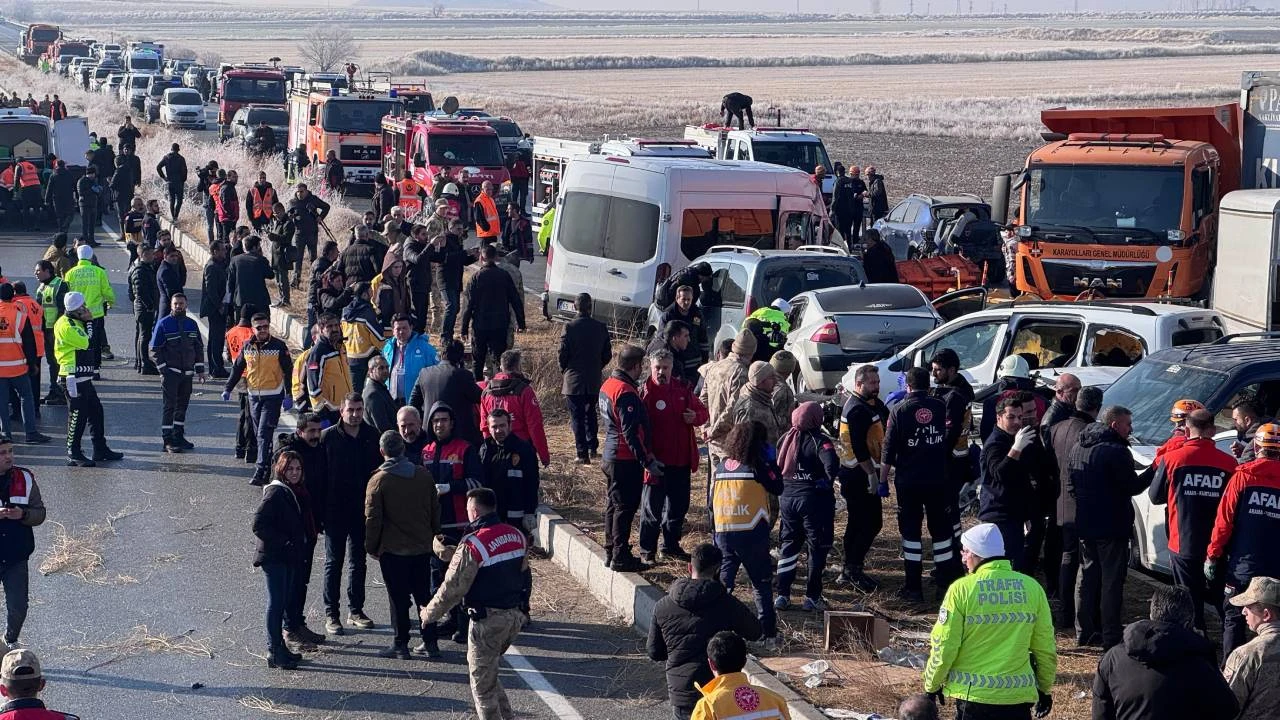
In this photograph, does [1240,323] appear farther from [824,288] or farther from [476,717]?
[476,717]

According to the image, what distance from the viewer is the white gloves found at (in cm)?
934

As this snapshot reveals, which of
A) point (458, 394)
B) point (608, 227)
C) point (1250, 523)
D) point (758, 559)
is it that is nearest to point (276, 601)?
point (458, 394)

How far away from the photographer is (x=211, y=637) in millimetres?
9711

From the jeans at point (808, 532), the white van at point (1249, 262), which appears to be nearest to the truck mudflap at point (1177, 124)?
the white van at point (1249, 262)

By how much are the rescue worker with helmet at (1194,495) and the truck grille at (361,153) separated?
28.6 metres

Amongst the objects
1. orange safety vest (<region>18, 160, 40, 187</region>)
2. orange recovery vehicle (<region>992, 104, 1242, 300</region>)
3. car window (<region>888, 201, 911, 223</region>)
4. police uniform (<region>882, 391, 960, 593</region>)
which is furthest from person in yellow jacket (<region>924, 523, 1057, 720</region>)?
orange safety vest (<region>18, 160, 40, 187</region>)

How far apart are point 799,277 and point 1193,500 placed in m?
8.43

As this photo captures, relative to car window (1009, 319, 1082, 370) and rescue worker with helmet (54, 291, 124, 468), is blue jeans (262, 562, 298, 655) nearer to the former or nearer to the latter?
rescue worker with helmet (54, 291, 124, 468)

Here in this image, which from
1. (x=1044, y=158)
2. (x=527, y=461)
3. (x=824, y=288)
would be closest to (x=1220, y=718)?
(x=527, y=461)

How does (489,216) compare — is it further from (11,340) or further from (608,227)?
(11,340)

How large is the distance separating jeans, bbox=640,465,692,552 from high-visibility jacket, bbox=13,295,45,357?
685 centimetres

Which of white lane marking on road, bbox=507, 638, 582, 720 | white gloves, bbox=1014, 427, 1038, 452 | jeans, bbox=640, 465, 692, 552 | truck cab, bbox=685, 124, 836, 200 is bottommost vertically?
white lane marking on road, bbox=507, 638, 582, 720

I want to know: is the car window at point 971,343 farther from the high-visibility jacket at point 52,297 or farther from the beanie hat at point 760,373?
the high-visibility jacket at point 52,297

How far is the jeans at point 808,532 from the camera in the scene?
974 cm
